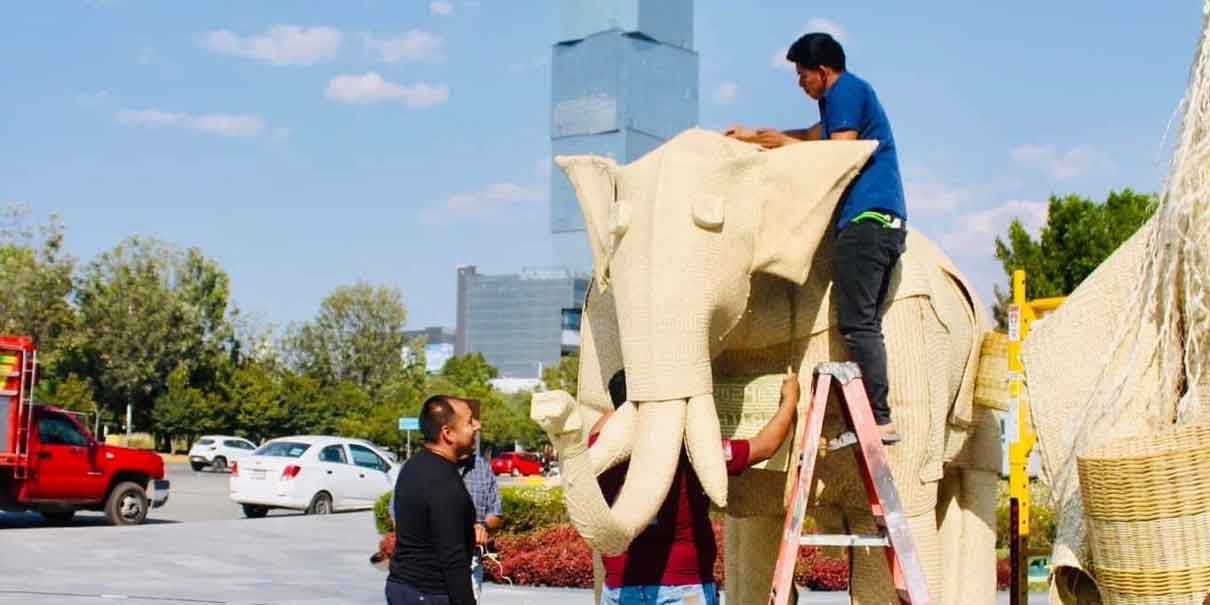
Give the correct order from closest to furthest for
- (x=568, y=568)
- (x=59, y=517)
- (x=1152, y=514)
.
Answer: (x=1152, y=514) → (x=568, y=568) → (x=59, y=517)

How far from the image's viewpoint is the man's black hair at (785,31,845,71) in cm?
507

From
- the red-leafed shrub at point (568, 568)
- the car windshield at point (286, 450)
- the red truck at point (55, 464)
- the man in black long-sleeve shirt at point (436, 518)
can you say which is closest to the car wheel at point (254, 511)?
the car windshield at point (286, 450)

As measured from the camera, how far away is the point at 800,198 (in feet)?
15.6

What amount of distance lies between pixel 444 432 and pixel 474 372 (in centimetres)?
6547

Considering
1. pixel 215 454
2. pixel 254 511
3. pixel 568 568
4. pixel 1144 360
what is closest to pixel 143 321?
pixel 215 454

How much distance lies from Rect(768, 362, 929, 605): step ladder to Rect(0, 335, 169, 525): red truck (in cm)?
1474

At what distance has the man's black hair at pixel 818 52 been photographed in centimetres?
507

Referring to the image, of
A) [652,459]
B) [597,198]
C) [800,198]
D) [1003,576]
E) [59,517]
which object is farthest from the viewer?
[59,517]

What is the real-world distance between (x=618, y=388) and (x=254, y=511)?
18610 millimetres

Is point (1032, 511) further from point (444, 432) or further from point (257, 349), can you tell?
point (257, 349)

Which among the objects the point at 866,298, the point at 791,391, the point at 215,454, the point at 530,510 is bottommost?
the point at 530,510

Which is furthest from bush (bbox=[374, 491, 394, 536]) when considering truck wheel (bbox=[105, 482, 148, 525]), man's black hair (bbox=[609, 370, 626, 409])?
man's black hair (bbox=[609, 370, 626, 409])

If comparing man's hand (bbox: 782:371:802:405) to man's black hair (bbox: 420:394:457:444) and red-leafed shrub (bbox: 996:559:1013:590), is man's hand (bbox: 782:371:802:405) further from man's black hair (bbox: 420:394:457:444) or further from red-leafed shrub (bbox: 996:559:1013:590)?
red-leafed shrub (bbox: 996:559:1013:590)

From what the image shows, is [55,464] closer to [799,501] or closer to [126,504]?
[126,504]
